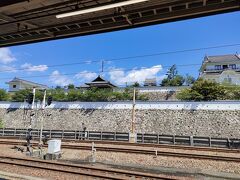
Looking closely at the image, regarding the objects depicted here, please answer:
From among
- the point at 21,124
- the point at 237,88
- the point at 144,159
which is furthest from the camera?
the point at 21,124

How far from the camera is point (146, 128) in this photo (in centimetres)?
3422

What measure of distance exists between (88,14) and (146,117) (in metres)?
29.3

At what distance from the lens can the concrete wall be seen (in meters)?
30.8

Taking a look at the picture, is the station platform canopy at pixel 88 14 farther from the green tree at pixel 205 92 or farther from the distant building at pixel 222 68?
the distant building at pixel 222 68

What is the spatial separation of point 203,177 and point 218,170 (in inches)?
85.3

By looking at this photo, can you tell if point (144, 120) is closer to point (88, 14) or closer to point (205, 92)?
point (205, 92)

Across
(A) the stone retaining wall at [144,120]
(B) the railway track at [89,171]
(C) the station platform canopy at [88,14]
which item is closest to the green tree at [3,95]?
(A) the stone retaining wall at [144,120]

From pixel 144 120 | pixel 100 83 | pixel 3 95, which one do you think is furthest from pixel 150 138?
pixel 3 95

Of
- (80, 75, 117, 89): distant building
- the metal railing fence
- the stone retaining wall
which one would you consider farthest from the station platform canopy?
(80, 75, 117, 89): distant building

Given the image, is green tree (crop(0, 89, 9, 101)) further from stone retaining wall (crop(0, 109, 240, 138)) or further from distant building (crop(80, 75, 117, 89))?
distant building (crop(80, 75, 117, 89))

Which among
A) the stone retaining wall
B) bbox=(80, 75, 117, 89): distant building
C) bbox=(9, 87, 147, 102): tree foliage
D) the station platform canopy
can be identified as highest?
bbox=(80, 75, 117, 89): distant building

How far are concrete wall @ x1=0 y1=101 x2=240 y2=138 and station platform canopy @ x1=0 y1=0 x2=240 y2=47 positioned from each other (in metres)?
26.9

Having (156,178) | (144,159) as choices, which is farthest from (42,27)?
(144,159)

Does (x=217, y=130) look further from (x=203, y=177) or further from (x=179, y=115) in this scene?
(x=203, y=177)
